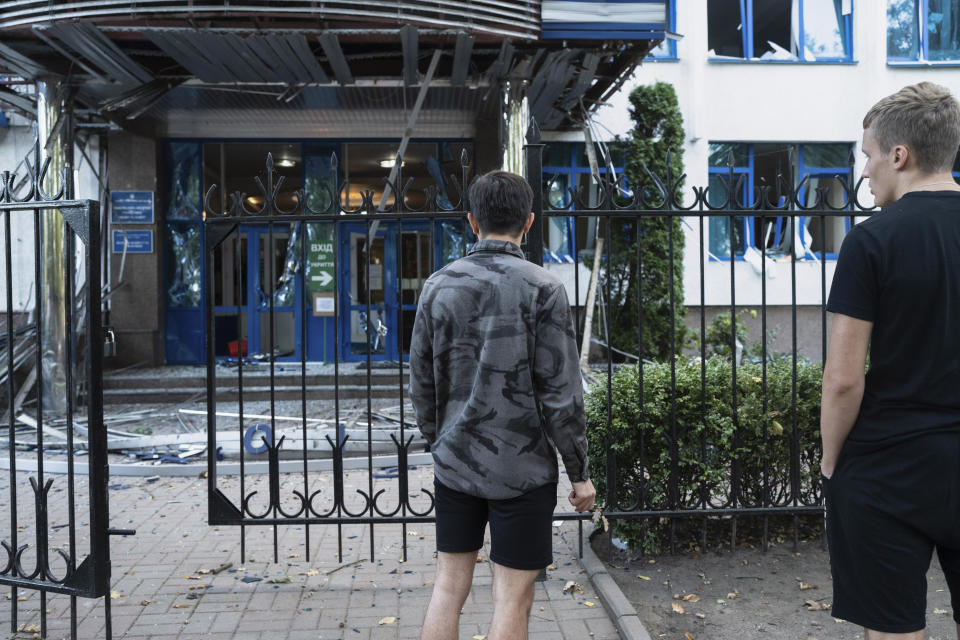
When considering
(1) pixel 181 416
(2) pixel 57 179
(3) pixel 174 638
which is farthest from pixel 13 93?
(3) pixel 174 638

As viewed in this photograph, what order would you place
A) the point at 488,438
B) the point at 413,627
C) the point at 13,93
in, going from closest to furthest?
1. the point at 488,438
2. the point at 413,627
3. the point at 13,93

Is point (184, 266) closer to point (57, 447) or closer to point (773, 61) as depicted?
point (57, 447)

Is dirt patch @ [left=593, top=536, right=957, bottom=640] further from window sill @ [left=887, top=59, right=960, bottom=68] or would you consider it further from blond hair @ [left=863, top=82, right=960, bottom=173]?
window sill @ [left=887, top=59, right=960, bottom=68]

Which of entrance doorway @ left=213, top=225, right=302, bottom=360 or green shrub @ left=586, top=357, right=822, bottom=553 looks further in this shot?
entrance doorway @ left=213, top=225, right=302, bottom=360

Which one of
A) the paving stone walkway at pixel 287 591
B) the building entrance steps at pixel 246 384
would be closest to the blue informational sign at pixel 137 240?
the building entrance steps at pixel 246 384

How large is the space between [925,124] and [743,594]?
280 cm

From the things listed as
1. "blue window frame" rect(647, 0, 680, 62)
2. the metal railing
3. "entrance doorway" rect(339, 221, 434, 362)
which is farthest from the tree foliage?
the metal railing

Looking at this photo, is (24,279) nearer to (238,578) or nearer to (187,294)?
(187,294)

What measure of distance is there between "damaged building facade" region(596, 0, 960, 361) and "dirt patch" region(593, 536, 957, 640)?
9492mm

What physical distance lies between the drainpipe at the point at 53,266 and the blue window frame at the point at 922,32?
14.1 m

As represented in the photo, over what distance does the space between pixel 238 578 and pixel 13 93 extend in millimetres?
9476

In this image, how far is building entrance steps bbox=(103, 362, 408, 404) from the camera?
11.1 m

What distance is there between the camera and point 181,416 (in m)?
9.88

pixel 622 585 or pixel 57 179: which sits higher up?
pixel 57 179
